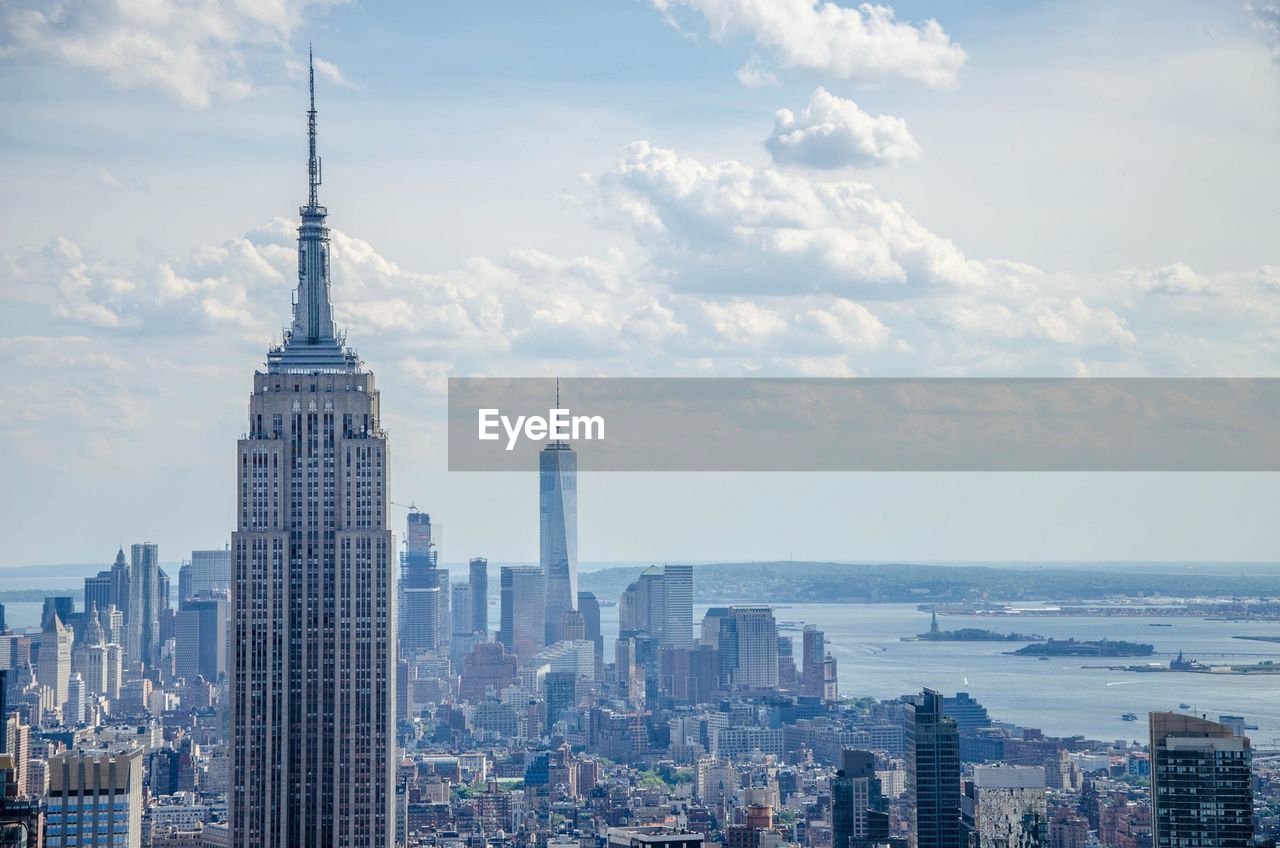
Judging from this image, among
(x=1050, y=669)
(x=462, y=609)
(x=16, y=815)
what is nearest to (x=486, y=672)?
(x=462, y=609)

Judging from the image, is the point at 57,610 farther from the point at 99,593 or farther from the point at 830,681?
the point at 830,681

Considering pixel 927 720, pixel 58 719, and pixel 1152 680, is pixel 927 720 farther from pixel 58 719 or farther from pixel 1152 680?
pixel 1152 680

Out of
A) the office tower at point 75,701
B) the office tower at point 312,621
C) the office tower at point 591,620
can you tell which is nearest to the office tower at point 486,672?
the office tower at point 591,620

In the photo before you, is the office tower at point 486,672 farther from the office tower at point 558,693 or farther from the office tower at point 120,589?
the office tower at point 120,589

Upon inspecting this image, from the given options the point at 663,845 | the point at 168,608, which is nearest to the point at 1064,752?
the point at 663,845

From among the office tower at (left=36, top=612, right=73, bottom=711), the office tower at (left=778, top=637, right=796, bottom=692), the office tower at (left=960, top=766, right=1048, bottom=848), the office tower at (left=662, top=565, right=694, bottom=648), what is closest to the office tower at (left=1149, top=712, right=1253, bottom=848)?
the office tower at (left=960, top=766, right=1048, bottom=848)

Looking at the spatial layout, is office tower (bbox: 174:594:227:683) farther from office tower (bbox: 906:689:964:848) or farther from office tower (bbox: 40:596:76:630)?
office tower (bbox: 906:689:964:848)
